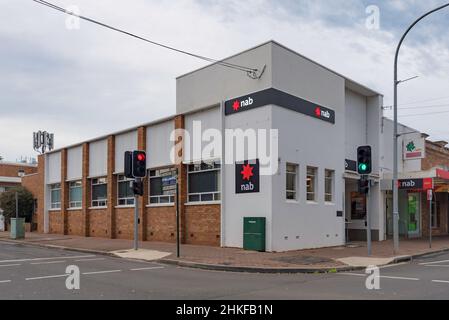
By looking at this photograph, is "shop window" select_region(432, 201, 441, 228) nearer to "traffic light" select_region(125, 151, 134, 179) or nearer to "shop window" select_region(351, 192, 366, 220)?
"shop window" select_region(351, 192, 366, 220)

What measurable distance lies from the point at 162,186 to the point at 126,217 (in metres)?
3.81

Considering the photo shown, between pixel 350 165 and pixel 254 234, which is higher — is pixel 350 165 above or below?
above

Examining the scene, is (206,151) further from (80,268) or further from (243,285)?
(243,285)

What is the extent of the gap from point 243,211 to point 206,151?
11.2ft

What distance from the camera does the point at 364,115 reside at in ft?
87.4

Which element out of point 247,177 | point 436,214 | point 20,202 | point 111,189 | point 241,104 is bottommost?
point 436,214

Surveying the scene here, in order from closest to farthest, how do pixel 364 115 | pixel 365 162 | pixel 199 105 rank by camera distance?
pixel 365 162 < pixel 199 105 < pixel 364 115

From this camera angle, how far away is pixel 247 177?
1980cm

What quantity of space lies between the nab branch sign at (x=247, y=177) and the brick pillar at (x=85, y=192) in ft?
44.9

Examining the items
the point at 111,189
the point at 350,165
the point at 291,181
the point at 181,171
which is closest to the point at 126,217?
the point at 111,189

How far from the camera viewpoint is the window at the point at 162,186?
937 inches

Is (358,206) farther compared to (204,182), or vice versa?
(358,206)

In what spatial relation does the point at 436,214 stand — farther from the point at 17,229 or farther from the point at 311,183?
the point at 17,229
